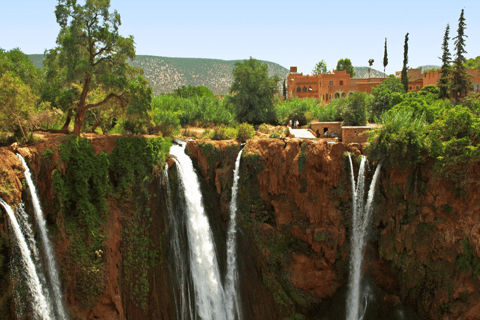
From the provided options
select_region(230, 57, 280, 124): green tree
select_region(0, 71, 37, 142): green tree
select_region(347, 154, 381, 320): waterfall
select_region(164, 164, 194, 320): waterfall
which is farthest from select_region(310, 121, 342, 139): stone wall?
select_region(0, 71, 37, 142): green tree

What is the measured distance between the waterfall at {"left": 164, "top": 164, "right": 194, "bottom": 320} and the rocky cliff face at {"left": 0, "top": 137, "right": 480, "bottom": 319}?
0.43m

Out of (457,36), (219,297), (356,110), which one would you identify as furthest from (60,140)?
(457,36)

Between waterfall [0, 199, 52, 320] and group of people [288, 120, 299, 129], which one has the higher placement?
group of people [288, 120, 299, 129]

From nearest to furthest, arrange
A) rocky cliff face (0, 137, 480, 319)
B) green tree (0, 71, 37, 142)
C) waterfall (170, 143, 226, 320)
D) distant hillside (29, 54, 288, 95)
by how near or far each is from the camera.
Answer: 1. green tree (0, 71, 37, 142)
2. rocky cliff face (0, 137, 480, 319)
3. waterfall (170, 143, 226, 320)
4. distant hillside (29, 54, 288, 95)

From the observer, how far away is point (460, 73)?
31953mm

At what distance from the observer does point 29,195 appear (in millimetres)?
15711

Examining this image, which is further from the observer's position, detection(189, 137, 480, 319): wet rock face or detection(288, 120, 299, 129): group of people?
detection(288, 120, 299, 129): group of people

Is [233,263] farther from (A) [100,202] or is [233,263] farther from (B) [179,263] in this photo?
(A) [100,202]

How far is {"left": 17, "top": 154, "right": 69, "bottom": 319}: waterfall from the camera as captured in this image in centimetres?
1577

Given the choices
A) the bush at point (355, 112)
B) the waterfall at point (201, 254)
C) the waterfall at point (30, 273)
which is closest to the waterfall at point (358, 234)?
the waterfall at point (201, 254)

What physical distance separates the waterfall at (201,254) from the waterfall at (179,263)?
1.21ft

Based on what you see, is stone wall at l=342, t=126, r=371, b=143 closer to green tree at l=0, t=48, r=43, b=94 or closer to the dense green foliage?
the dense green foliage

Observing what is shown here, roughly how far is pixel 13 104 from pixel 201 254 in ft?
37.4

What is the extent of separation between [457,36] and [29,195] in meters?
34.2
